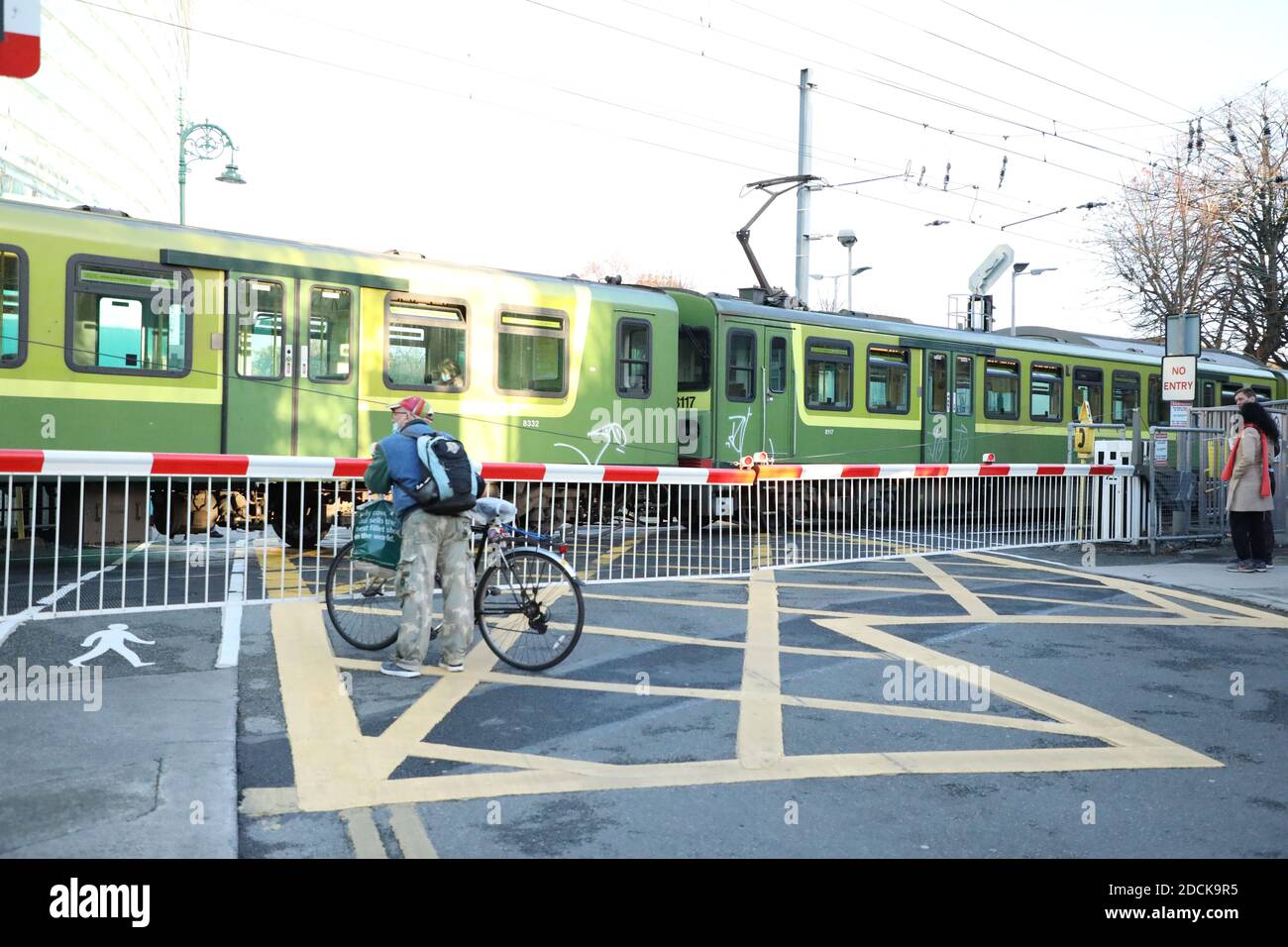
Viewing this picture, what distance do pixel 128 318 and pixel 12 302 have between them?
3.16 feet

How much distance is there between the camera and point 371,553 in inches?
269

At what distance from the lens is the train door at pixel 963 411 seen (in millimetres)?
18453

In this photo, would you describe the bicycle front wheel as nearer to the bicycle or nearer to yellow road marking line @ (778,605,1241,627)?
the bicycle

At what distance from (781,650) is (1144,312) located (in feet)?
112

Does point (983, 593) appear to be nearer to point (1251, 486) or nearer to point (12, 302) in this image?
point (1251, 486)

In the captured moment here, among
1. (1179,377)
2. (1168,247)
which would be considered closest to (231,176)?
(1179,377)

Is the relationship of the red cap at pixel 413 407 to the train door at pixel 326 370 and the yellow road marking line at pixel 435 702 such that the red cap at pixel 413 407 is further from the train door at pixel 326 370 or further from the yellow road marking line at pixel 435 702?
the train door at pixel 326 370

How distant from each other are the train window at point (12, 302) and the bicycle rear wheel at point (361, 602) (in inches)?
199

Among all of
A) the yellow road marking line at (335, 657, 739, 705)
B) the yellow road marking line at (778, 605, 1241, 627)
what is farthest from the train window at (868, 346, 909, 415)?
the yellow road marking line at (335, 657, 739, 705)

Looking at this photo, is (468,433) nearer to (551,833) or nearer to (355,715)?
(355,715)

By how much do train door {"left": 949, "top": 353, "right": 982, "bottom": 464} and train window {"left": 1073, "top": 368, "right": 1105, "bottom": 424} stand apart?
9.37ft

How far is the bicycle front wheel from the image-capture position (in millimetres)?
6672

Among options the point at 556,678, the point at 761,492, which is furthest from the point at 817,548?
the point at 556,678

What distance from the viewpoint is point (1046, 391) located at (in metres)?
20.0
